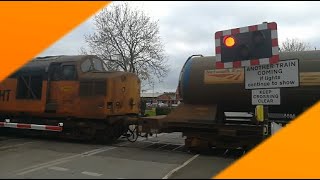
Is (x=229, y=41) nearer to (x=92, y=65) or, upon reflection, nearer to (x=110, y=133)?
(x=110, y=133)

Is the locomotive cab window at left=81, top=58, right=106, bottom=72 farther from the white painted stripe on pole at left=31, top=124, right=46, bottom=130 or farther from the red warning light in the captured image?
the red warning light

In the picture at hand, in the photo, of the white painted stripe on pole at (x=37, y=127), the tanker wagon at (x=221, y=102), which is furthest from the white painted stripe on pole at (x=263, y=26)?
the white painted stripe on pole at (x=37, y=127)

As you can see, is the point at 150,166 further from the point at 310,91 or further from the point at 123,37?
the point at 123,37

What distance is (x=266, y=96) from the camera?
7699 mm

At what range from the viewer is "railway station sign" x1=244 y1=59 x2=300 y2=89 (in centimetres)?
754

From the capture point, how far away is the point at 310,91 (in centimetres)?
966

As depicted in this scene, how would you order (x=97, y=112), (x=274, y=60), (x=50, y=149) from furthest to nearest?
(x=97, y=112) < (x=50, y=149) < (x=274, y=60)

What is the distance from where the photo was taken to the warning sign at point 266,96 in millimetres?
7555

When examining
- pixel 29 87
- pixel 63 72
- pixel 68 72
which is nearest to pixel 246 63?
pixel 68 72

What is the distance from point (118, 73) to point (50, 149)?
143 inches

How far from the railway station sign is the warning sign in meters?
0.09

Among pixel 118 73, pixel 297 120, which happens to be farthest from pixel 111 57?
pixel 297 120

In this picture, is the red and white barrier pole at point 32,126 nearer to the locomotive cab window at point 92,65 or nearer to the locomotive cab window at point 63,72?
the locomotive cab window at point 63,72

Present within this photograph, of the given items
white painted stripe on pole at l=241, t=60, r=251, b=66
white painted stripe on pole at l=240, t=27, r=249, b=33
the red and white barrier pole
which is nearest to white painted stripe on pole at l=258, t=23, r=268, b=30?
white painted stripe on pole at l=240, t=27, r=249, b=33
